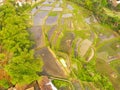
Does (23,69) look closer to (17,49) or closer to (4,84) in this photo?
(4,84)

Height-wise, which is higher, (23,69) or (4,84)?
(23,69)

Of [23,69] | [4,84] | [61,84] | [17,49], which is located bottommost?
[61,84]

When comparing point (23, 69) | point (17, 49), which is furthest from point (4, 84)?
point (17, 49)

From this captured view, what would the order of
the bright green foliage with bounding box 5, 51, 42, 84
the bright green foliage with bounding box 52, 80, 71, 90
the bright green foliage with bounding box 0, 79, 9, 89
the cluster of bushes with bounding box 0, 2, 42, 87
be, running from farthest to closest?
the bright green foliage with bounding box 52, 80, 71, 90
the bright green foliage with bounding box 0, 79, 9, 89
the cluster of bushes with bounding box 0, 2, 42, 87
the bright green foliage with bounding box 5, 51, 42, 84

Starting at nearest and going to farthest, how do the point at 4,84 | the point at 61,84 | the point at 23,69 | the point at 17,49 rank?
the point at 23,69 → the point at 4,84 → the point at 61,84 → the point at 17,49

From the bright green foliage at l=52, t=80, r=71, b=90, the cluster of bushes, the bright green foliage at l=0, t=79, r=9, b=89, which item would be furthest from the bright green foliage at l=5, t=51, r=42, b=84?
the bright green foliage at l=52, t=80, r=71, b=90

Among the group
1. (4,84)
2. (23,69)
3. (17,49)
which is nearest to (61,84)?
(23,69)

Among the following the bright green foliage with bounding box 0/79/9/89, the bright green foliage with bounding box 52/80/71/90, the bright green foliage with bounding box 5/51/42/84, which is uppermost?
the bright green foliage with bounding box 5/51/42/84

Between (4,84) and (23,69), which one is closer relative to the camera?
(23,69)

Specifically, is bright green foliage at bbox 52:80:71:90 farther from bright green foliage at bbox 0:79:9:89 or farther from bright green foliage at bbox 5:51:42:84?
bright green foliage at bbox 0:79:9:89

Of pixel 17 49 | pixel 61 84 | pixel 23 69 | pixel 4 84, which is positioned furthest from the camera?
pixel 17 49
